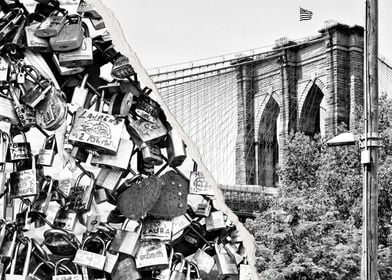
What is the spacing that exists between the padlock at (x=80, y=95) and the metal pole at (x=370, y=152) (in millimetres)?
4108

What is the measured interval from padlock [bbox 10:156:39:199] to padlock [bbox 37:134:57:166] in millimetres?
15

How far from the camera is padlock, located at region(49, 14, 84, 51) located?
0.93 m

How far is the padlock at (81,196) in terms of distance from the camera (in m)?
0.93

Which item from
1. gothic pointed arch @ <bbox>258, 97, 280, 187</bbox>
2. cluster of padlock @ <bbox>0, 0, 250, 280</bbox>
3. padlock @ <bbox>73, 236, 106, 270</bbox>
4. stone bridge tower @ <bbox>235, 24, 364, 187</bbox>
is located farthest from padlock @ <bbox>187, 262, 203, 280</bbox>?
gothic pointed arch @ <bbox>258, 97, 280, 187</bbox>

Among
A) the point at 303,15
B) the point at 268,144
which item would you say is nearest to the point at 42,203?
the point at 303,15

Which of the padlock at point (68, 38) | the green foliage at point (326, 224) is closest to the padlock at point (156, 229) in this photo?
the padlock at point (68, 38)

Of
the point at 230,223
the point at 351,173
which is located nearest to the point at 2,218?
the point at 230,223

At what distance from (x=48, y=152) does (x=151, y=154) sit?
0.12 metres

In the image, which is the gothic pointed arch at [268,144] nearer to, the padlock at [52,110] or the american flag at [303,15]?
the american flag at [303,15]

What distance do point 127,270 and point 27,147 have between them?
0.19 meters

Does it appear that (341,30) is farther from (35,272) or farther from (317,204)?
(35,272)

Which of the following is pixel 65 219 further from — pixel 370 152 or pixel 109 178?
pixel 370 152

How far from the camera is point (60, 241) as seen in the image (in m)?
0.93

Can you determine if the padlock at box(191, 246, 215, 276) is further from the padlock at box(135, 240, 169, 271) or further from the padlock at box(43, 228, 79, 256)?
the padlock at box(43, 228, 79, 256)
